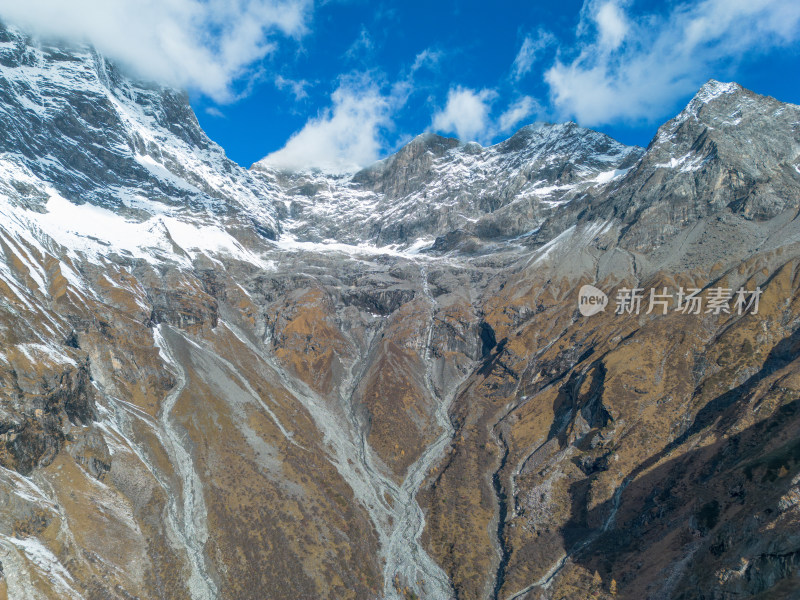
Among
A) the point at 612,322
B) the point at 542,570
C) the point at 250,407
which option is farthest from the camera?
the point at 612,322

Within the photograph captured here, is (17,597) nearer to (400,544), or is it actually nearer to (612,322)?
(400,544)

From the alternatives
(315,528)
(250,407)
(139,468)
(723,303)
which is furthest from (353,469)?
(723,303)

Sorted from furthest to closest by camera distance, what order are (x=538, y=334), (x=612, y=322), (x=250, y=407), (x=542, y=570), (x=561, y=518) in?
(x=538, y=334) → (x=612, y=322) → (x=250, y=407) → (x=561, y=518) → (x=542, y=570)

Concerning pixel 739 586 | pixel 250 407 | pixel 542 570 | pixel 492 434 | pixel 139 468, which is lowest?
pixel 739 586

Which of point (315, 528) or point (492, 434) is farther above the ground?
point (492, 434)

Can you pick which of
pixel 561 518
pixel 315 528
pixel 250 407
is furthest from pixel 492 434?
pixel 250 407

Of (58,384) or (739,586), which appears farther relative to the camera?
(58,384)

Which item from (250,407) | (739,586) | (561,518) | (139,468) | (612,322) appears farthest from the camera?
(612,322)

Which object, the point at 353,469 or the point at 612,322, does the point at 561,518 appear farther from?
the point at 612,322

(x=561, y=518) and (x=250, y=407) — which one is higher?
(x=250, y=407)

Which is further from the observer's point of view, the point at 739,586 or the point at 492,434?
the point at 492,434
